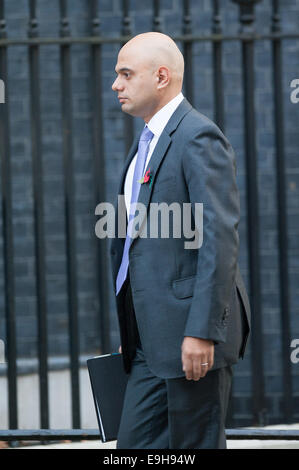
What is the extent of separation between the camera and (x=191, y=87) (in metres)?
4.20

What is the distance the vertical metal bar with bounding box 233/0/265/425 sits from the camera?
4172 mm

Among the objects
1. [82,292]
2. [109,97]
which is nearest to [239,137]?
[109,97]

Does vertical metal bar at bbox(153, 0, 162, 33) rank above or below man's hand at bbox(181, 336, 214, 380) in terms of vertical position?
above

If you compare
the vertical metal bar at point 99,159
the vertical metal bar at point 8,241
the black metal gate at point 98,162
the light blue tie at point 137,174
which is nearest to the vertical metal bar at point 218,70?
the black metal gate at point 98,162

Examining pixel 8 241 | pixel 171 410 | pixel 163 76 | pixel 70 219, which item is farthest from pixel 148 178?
pixel 8 241

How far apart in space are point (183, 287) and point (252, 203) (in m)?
1.70

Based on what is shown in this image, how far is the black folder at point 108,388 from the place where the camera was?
2.96 m

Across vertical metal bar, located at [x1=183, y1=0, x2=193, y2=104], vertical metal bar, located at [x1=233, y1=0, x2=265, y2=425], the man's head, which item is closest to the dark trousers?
the man's head

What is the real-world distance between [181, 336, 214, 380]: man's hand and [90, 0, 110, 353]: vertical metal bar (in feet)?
5.49

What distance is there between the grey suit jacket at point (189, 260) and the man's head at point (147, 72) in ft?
0.28

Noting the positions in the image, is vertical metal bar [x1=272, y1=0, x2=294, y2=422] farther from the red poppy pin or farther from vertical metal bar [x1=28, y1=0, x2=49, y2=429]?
the red poppy pin

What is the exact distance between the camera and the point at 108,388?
297 centimetres

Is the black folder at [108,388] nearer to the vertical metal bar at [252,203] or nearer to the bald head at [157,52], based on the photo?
the bald head at [157,52]
